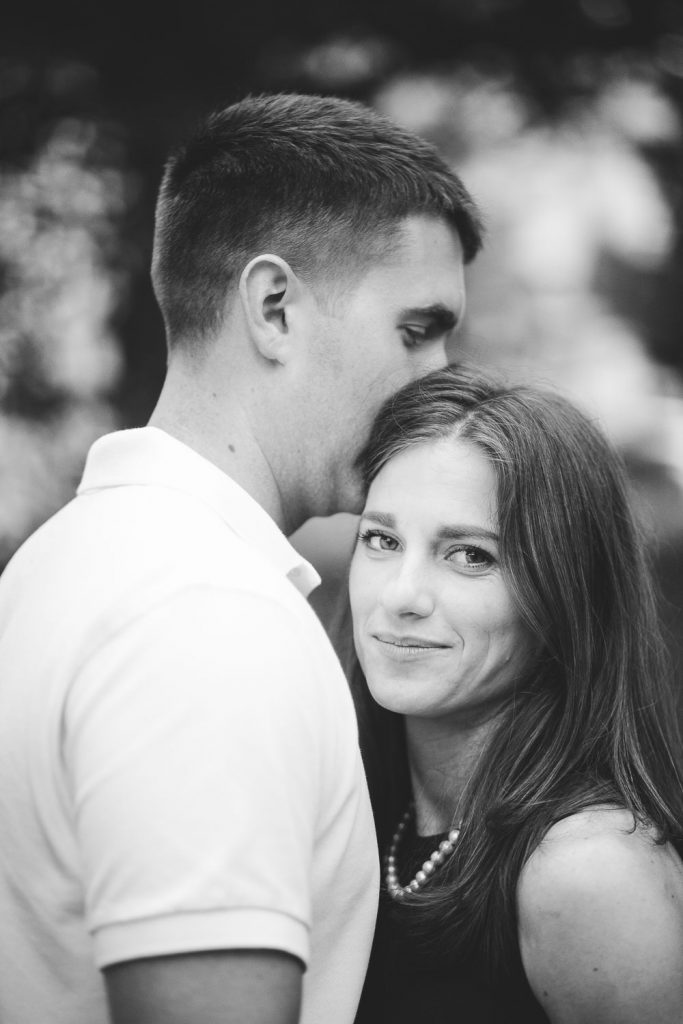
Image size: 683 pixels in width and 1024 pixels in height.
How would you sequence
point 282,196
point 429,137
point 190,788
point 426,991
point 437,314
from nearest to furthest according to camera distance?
1. point 190,788
2. point 426,991
3. point 282,196
4. point 437,314
5. point 429,137

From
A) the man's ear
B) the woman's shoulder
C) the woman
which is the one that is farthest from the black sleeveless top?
the man's ear

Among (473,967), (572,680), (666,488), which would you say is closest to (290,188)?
(572,680)

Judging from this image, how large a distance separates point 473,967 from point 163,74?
2878 millimetres

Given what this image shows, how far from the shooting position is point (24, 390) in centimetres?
357

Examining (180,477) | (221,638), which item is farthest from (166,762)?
(180,477)

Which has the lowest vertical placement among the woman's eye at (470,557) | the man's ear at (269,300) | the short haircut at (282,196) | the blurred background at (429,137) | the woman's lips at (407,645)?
the woman's lips at (407,645)

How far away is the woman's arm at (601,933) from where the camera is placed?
1450mm

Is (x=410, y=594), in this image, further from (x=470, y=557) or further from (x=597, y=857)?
(x=597, y=857)

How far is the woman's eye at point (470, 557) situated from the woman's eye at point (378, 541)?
116mm

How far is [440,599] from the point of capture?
1677 mm

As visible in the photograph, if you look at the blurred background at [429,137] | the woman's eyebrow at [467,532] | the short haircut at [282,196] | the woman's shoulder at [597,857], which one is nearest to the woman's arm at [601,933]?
the woman's shoulder at [597,857]

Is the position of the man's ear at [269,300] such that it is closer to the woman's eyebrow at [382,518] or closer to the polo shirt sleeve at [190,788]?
the woman's eyebrow at [382,518]

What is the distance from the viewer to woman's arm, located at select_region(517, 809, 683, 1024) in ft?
4.76

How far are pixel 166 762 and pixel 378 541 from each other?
0.83 meters
